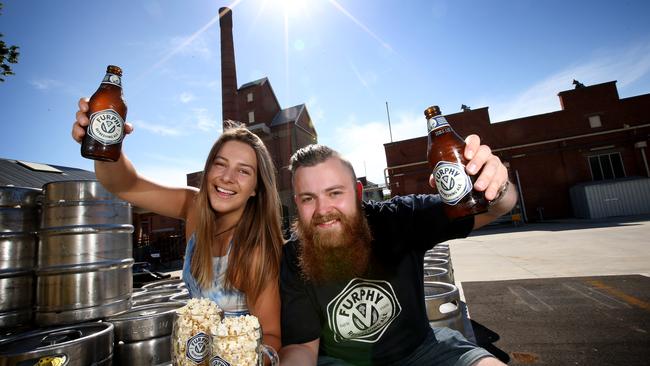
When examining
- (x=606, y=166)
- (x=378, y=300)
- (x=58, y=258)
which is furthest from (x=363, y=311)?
(x=606, y=166)

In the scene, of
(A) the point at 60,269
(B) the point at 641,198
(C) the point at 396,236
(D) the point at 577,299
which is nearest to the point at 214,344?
(C) the point at 396,236

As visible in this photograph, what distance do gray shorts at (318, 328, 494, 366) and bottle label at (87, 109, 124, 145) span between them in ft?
5.74

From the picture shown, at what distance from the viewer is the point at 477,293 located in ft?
17.7

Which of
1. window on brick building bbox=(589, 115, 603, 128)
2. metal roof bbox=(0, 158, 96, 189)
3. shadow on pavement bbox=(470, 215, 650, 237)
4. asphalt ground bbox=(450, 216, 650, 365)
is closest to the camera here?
asphalt ground bbox=(450, 216, 650, 365)

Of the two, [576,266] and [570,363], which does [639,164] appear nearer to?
[576,266]

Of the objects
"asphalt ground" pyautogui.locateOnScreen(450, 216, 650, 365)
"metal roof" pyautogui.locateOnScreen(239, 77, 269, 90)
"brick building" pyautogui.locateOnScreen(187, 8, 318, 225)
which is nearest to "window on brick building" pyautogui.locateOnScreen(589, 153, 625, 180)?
"asphalt ground" pyautogui.locateOnScreen(450, 216, 650, 365)

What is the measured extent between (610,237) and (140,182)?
13.4 m

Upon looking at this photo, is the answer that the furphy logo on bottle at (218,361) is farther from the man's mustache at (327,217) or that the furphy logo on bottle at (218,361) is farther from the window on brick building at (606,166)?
the window on brick building at (606,166)

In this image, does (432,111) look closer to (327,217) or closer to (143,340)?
(327,217)

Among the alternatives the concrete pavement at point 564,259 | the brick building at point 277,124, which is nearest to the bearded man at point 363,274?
the concrete pavement at point 564,259

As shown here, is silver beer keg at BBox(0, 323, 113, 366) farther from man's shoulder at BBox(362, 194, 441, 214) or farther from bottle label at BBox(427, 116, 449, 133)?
bottle label at BBox(427, 116, 449, 133)

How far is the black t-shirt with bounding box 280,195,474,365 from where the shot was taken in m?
1.69

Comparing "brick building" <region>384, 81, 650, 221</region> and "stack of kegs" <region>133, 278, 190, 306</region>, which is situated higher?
"brick building" <region>384, 81, 650, 221</region>

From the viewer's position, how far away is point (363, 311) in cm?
172
